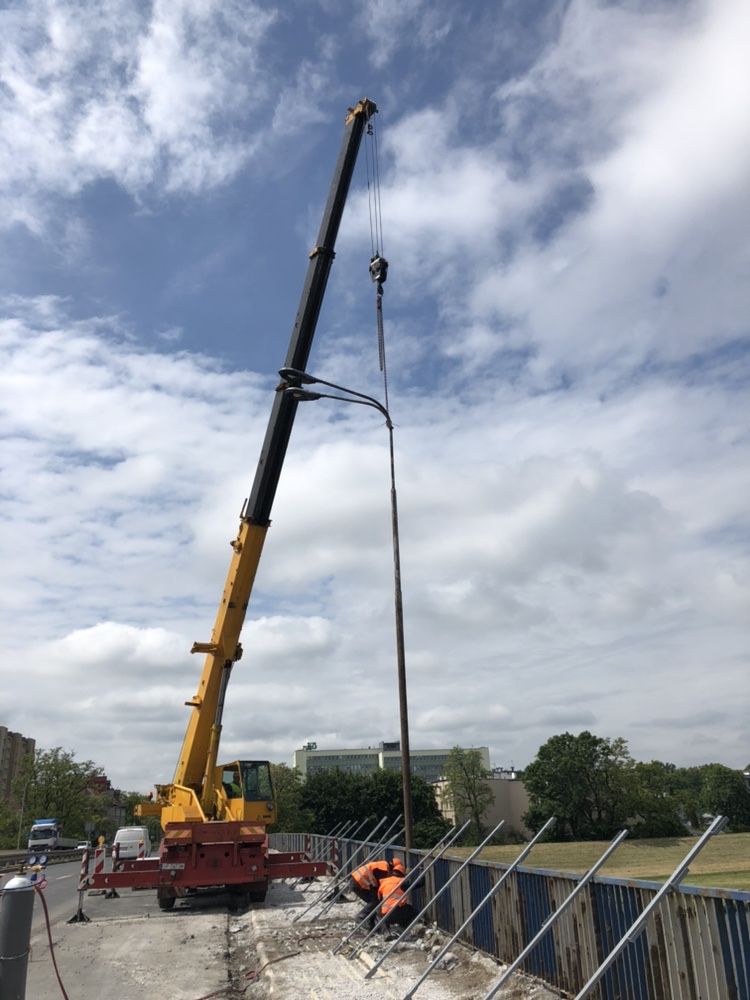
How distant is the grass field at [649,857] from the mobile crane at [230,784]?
30.8m

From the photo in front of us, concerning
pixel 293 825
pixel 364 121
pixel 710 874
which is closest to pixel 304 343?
pixel 364 121

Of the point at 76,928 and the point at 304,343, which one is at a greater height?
the point at 304,343

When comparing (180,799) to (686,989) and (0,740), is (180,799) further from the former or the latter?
(0,740)

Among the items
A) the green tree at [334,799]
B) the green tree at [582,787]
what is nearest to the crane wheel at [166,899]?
the green tree at [334,799]

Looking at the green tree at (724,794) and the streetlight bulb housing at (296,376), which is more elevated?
the streetlight bulb housing at (296,376)

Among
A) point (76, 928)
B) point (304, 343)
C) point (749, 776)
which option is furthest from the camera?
point (304, 343)

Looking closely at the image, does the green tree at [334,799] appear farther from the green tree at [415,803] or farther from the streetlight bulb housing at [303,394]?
the streetlight bulb housing at [303,394]

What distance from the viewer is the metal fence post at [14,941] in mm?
5941

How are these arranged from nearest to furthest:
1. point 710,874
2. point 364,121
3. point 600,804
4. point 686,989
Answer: point 686,989 → point 364,121 → point 710,874 → point 600,804

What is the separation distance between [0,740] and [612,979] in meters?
148

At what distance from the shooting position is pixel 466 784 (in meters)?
84.4

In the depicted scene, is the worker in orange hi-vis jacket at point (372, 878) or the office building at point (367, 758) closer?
the worker in orange hi-vis jacket at point (372, 878)

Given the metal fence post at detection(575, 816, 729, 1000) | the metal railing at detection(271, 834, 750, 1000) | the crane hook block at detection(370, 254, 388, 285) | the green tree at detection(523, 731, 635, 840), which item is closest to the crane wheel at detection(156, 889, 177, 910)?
the metal railing at detection(271, 834, 750, 1000)

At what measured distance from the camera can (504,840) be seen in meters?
81.8
